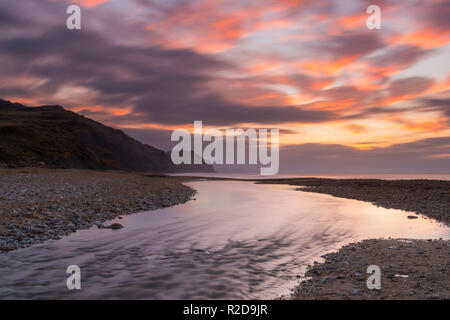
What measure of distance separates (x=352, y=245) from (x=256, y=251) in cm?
436

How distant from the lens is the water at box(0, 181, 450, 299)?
9.20 meters

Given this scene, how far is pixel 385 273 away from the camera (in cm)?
1011

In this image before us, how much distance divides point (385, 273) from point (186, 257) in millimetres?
6824

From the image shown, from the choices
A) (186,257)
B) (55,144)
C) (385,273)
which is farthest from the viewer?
(55,144)

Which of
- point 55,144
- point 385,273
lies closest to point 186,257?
point 385,273

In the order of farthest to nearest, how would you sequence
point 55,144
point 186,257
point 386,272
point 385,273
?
point 55,144, point 186,257, point 386,272, point 385,273

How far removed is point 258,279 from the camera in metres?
10.2

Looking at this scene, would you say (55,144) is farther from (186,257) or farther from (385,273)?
(385,273)

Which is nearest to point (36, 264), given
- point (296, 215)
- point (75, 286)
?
point (75, 286)

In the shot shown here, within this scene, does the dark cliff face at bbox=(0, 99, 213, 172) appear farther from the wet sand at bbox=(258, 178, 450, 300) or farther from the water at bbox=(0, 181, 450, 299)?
the wet sand at bbox=(258, 178, 450, 300)

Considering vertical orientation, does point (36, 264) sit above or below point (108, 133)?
below

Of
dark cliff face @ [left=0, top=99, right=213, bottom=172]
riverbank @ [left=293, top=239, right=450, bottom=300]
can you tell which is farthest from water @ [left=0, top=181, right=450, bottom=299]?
dark cliff face @ [left=0, top=99, right=213, bottom=172]

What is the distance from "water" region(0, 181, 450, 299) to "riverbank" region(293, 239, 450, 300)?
82 cm
